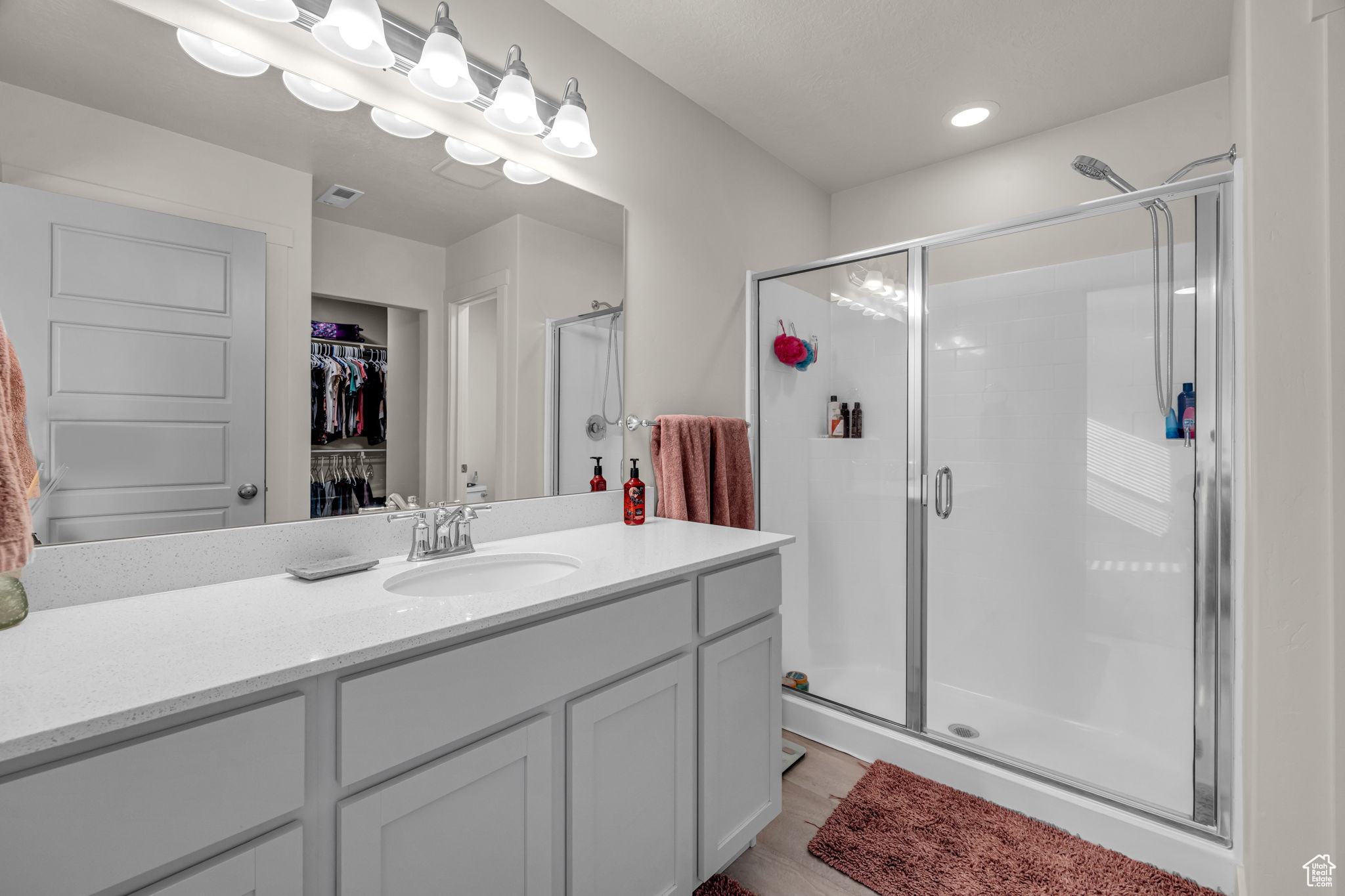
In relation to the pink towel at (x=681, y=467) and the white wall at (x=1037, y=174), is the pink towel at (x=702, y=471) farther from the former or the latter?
the white wall at (x=1037, y=174)

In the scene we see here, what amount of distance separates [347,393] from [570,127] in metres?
1.01

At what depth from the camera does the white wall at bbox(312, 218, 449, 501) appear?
1.37 meters

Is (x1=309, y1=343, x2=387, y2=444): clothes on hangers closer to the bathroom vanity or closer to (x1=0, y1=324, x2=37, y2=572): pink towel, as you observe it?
the bathroom vanity

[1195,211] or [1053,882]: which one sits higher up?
[1195,211]

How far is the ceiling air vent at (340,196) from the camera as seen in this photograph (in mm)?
1336

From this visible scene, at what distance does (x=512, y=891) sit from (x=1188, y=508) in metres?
2.28

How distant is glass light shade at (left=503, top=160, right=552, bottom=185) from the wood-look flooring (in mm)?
2007

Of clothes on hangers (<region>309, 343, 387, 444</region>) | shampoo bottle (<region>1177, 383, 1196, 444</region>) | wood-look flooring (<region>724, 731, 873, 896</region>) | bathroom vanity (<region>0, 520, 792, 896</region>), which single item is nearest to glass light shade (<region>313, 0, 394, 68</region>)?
clothes on hangers (<region>309, 343, 387, 444</region>)

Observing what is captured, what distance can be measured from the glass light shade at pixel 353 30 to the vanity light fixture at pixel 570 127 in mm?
499

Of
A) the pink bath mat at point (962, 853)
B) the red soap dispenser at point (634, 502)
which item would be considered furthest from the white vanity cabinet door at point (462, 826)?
the pink bath mat at point (962, 853)

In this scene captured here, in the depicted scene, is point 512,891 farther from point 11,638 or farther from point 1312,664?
point 1312,664

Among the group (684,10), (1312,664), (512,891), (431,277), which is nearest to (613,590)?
(512,891)

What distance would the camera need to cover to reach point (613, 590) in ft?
3.73

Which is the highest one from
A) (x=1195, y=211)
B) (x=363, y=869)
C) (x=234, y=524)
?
(x=1195, y=211)
